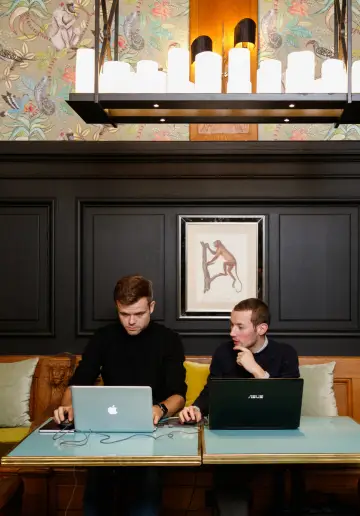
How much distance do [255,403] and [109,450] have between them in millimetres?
634

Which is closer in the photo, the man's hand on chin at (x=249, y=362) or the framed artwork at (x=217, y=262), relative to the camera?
the man's hand on chin at (x=249, y=362)

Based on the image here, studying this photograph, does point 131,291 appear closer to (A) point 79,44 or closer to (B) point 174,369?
(B) point 174,369

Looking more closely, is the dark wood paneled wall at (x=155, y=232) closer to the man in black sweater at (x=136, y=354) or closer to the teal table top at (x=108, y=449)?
the man in black sweater at (x=136, y=354)

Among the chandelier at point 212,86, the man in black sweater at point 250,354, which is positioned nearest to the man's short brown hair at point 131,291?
the man in black sweater at point 250,354

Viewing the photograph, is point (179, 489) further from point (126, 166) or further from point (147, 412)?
point (126, 166)

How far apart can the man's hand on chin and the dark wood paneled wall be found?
1122 millimetres

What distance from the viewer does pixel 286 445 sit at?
2434 mm

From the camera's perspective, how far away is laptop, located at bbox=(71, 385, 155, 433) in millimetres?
2533

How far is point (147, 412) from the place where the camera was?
2.58m

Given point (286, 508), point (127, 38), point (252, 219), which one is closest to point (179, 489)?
point (286, 508)

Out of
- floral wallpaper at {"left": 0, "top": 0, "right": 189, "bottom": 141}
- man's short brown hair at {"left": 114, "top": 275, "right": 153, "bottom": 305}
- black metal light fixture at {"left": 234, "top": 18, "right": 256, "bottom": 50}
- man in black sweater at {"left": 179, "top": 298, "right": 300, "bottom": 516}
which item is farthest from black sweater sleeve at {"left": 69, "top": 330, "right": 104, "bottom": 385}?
black metal light fixture at {"left": 234, "top": 18, "right": 256, "bottom": 50}

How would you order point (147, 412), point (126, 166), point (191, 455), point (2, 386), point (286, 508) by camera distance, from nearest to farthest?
1. point (191, 455)
2. point (147, 412)
3. point (286, 508)
4. point (2, 386)
5. point (126, 166)

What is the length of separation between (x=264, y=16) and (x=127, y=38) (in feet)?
3.12

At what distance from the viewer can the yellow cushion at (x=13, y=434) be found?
3.63 m
